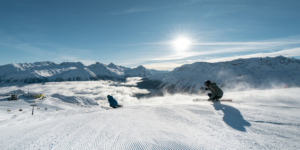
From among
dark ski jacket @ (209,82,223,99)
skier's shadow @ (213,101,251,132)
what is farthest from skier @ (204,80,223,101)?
skier's shadow @ (213,101,251,132)

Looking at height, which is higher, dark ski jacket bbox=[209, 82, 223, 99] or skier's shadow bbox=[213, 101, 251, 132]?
dark ski jacket bbox=[209, 82, 223, 99]

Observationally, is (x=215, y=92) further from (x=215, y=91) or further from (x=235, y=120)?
(x=235, y=120)

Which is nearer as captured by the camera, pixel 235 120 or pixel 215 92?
pixel 235 120

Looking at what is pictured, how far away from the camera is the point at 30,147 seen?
5137mm

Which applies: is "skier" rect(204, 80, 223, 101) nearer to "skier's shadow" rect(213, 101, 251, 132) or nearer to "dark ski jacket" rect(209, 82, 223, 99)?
"dark ski jacket" rect(209, 82, 223, 99)

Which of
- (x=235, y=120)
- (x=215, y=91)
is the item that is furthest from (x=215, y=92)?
(x=235, y=120)

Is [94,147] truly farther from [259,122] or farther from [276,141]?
[259,122]

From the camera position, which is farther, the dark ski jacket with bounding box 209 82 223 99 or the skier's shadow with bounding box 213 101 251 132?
the dark ski jacket with bounding box 209 82 223 99

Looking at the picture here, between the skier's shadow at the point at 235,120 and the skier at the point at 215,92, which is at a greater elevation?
the skier at the point at 215,92

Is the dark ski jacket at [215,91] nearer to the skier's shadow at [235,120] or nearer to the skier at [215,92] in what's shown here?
the skier at [215,92]

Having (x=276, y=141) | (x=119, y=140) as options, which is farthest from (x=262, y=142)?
(x=119, y=140)

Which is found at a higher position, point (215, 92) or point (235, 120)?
point (215, 92)

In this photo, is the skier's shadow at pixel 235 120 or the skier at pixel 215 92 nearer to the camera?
the skier's shadow at pixel 235 120

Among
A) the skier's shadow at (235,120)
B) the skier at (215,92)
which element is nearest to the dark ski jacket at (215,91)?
the skier at (215,92)
